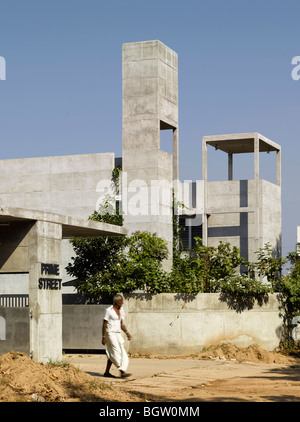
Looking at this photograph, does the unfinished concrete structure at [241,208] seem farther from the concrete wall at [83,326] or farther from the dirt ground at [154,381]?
the dirt ground at [154,381]

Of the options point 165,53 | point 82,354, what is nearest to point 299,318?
point 82,354

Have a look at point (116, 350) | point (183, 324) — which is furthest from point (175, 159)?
point (116, 350)

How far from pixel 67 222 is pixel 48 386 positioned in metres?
7.06

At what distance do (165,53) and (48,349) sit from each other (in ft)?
41.9

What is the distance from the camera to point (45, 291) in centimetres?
1791

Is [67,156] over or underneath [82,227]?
over

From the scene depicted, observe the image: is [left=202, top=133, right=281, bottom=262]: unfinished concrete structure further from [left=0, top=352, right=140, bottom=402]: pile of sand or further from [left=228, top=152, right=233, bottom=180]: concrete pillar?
[left=0, top=352, right=140, bottom=402]: pile of sand

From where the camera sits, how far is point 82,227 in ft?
63.6

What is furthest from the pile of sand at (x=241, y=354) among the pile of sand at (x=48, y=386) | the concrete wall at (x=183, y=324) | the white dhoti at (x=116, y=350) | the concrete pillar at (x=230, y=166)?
the concrete pillar at (x=230, y=166)

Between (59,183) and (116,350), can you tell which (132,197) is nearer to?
(59,183)

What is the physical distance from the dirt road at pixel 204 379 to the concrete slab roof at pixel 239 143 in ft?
45.1

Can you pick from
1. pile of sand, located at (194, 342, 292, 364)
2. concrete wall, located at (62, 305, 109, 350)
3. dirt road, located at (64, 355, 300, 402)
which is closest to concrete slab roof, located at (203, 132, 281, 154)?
concrete wall, located at (62, 305, 109, 350)

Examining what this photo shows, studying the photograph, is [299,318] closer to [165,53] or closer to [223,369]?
[223,369]

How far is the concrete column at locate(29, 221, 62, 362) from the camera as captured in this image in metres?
17.6
